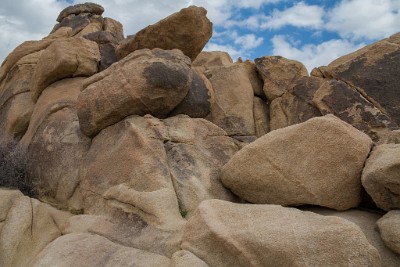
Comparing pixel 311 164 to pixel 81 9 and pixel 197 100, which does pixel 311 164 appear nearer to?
pixel 197 100

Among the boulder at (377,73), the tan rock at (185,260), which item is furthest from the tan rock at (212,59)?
the tan rock at (185,260)

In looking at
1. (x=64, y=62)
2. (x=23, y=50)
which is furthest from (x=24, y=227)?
(x=23, y=50)

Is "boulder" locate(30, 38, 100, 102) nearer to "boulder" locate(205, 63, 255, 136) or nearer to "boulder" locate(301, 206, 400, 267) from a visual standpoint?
"boulder" locate(205, 63, 255, 136)

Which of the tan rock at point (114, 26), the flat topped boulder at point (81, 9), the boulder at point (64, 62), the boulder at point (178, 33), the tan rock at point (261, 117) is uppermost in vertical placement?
the flat topped boulder at point (81, 9)

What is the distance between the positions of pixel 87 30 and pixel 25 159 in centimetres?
1439

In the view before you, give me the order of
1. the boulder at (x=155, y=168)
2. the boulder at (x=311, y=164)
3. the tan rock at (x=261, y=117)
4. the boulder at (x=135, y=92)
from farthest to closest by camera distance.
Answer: the tan rock at (x=261, y=117), the boulder at (x=135, y=92), the boulder at (x=155, y=168), the boulder at (x=311, y=164)

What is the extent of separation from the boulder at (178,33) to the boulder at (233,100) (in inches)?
49.8

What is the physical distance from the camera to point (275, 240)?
218 inches

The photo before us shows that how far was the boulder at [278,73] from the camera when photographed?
13745mm

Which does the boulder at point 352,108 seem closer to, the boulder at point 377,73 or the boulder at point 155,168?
the boulder at point 377,73

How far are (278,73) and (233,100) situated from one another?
79.7 inches

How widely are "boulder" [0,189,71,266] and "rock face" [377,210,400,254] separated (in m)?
6.11

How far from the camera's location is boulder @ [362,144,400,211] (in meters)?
6.22

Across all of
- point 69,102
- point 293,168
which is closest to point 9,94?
point 69,102
